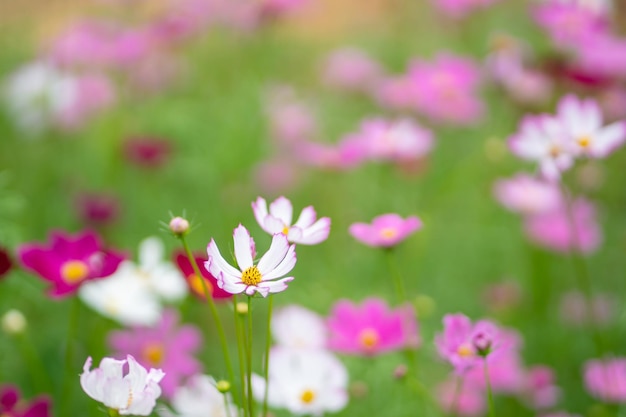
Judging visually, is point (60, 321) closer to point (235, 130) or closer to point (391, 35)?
point (235, 130)

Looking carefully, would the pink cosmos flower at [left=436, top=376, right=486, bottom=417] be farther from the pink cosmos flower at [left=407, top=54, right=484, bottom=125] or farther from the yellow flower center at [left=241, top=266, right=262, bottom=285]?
the yellow flower center at [left=241, top=266, right=262, bottom=285]

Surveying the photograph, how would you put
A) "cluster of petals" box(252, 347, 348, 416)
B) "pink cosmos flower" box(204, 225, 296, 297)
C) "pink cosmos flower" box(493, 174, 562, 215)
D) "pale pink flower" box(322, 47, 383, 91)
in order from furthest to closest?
"pale pink flower" box(322, 47, 383, 91) < "pink cosmos flower" box(493, 174, 562, 215) < "cluster of petals" box(252, 347, 348, 416) < "pink cosmos flower" box(204, 225, 296, 297)

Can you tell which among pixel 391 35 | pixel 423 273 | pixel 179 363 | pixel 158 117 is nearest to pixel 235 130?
pixel 158 117

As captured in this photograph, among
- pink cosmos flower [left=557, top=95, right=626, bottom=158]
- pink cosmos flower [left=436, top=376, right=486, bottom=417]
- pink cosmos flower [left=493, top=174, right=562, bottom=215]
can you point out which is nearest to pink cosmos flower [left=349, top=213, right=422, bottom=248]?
pink cosmos flower [left=557, top=95, right=626, bottom=158]

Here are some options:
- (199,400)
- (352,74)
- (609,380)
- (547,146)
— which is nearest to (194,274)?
(199,400)

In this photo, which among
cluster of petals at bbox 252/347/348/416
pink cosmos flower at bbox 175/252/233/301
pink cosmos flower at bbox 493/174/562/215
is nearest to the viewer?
pink cosmos flower at bbox 175/252/233/301

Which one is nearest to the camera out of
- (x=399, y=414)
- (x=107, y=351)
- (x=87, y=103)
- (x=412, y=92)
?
(x=399, y=414)

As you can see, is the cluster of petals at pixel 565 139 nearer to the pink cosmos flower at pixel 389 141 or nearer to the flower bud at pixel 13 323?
the pink cosmos flower at pixel 389 141

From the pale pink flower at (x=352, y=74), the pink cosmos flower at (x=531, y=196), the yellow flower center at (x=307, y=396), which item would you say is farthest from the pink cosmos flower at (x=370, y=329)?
the pale pink flower at (x=352, y=74)
